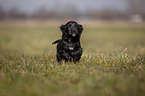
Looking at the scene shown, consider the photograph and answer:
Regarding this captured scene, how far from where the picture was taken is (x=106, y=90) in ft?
11.5

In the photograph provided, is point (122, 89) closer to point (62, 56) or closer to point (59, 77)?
point (59, 77)

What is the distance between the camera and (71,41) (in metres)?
5.40

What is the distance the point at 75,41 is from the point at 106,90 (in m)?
2.25

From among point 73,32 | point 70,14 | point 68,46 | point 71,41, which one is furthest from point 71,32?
point 70,14

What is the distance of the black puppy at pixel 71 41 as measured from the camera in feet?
17.2

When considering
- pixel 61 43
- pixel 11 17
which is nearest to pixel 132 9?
pixel 11 17

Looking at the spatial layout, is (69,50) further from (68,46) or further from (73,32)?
(73,32)

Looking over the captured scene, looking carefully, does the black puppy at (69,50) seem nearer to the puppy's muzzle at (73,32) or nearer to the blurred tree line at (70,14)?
the puppy's muzzle at (73,32)

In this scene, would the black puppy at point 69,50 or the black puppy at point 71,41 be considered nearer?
the black puppy at point 71,41

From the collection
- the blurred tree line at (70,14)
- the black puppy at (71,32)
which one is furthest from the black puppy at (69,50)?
the blurred tree line at (70,14)

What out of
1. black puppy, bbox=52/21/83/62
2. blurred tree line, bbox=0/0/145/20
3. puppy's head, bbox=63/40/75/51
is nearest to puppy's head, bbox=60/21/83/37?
black puppy, bbox=52/21/83/62

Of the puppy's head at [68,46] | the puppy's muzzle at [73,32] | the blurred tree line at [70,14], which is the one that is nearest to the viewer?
the puppy's muzzle at [73,32]

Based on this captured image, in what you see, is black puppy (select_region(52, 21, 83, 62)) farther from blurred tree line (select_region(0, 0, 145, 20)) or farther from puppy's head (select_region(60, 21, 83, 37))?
blurred tree line (select_region(0, 0, 145, 20))

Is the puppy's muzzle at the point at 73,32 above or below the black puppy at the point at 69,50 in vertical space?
above
